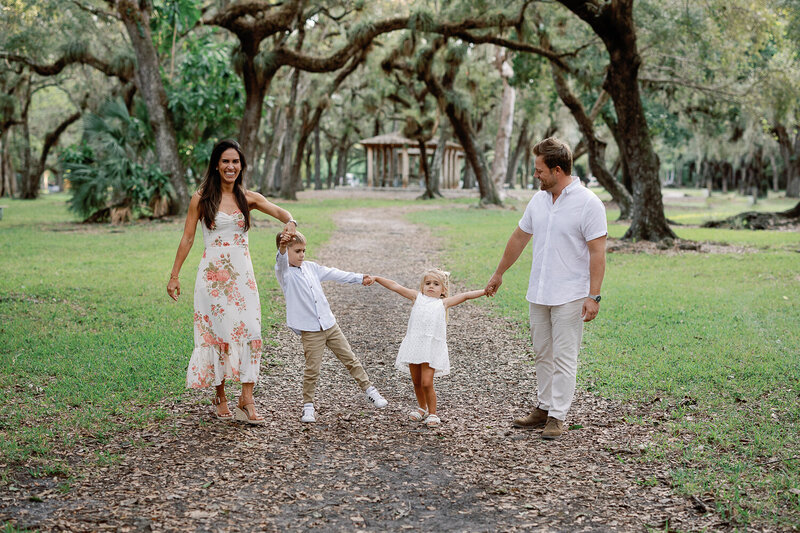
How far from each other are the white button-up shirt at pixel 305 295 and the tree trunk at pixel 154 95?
613 inches

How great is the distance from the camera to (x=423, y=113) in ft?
115

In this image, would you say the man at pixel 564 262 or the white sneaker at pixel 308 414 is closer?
the man at pixel 564 262

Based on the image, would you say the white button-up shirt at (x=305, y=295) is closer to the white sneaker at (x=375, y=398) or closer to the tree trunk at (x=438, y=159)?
the white sneaker at (x=375, y=398)

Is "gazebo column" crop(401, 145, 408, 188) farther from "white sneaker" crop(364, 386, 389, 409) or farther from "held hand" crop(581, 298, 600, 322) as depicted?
"held hand" crop(581, 298, 600, 322)

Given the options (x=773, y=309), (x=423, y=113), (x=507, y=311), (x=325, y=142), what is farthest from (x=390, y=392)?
(x=325, y=142)

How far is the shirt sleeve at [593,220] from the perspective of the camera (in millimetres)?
4547

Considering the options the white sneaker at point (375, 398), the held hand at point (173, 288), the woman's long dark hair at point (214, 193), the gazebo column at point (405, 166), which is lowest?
the white sneaker at point (375, 398)

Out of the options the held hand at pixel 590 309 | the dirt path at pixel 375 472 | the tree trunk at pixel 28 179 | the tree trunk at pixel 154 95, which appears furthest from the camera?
the tree trunk at pixel 28 179

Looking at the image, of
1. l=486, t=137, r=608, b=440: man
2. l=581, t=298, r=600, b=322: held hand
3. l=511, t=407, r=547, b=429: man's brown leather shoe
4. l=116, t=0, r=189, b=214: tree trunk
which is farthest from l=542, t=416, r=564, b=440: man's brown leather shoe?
l=116, t=0, r=189, b=214: tree trunk

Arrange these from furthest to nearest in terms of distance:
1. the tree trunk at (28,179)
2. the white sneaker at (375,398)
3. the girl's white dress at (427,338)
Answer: the tree trunk at (28,179), the white sneaker at (375,398), the girl's white dress at (427,338)

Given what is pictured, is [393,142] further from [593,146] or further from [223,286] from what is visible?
[223,286]

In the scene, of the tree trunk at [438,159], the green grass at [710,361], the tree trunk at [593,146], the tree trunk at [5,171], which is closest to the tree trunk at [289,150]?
the tree trunk at [438,159]

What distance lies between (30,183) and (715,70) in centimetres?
3532

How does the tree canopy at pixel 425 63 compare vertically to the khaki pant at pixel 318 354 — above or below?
above
